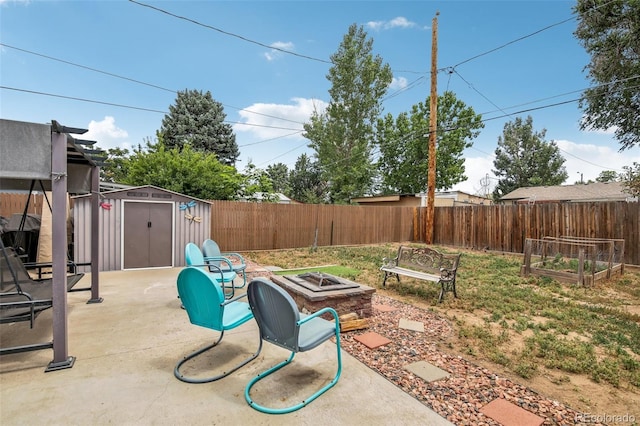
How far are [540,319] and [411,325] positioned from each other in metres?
1.99

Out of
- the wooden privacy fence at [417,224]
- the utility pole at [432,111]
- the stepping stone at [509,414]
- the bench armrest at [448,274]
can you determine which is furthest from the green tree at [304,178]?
the stepping stone at [509,414]

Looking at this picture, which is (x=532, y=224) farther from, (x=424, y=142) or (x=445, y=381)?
(x=424, y=142)

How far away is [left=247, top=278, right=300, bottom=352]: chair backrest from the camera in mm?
2113

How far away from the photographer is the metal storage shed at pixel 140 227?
639 centimetres

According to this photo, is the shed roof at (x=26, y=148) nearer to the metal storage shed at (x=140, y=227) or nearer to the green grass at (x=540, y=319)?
the green grass at (x=540, y=319)

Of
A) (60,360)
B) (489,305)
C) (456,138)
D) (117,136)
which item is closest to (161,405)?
(60,360)

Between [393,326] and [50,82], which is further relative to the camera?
[50,82]

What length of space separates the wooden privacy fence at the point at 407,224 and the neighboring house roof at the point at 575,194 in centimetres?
1102

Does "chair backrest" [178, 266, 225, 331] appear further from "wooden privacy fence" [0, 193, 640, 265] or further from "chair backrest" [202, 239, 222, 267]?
"wooden privacy fence" [0, 193, 640, 265]

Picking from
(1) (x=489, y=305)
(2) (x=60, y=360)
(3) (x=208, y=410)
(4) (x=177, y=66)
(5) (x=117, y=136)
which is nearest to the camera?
(3) (x=208, y=410)

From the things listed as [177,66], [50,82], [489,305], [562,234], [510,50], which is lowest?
[489,305]

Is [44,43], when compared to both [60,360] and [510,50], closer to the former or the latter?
[60,360]

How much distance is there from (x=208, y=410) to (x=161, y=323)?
2.00 meters

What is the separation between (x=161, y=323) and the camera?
359cm
